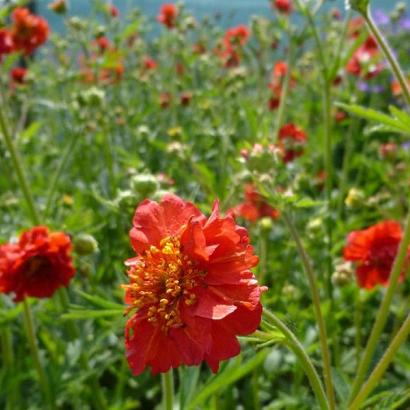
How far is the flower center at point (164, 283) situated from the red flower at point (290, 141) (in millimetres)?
1495

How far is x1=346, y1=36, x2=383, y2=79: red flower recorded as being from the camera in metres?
2.56

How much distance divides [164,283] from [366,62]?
190 centimetres

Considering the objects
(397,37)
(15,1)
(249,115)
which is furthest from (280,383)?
(397,37)

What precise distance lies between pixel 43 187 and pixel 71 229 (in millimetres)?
1282

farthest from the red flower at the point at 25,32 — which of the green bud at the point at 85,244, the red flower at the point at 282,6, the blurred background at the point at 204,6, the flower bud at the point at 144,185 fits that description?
the blurred background at the point at 204,6

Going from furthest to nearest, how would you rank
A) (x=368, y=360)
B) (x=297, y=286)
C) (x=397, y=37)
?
(x=397, y=37) < (x=297, y=286) < (x=368, y=360)

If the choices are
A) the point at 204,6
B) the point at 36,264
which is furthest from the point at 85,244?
the point at 204,6

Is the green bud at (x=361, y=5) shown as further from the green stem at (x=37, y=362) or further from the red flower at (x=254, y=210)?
the green stem at (x=37, y=362)

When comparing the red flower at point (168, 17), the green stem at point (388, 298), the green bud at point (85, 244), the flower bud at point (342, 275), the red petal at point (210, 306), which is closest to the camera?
the red petal at point (210, 306)

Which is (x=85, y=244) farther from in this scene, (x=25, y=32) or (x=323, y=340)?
(x=25, y=32)

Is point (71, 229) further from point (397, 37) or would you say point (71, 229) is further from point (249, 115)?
point (397, 37)

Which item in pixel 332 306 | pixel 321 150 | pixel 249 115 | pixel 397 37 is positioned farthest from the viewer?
pixel 397 37

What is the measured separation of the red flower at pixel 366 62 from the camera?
2558 mm

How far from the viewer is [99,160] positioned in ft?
10.6
